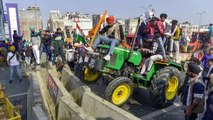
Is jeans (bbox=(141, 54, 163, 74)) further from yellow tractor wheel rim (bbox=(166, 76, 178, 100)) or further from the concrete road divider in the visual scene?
the concrete road divider

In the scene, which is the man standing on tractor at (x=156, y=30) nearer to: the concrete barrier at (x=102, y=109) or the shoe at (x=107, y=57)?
the shoe at (x=107, y=57)

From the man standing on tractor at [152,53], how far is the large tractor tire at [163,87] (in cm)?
32

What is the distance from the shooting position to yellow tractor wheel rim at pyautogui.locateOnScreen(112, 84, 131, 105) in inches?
224

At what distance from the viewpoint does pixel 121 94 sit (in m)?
5.91

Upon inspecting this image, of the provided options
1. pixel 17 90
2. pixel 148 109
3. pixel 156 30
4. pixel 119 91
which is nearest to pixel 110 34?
pixel 156 30

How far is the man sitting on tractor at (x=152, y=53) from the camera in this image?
621 cm

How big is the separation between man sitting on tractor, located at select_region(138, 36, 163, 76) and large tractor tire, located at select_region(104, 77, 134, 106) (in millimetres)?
717

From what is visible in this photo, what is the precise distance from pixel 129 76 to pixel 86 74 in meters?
1.74

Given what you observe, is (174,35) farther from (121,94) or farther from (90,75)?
(121,94)

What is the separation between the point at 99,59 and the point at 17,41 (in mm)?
7867

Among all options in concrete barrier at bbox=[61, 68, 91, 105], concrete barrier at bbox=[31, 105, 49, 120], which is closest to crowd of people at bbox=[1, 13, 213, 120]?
concrete barrier at bbox=[61, 68, 91, 105]

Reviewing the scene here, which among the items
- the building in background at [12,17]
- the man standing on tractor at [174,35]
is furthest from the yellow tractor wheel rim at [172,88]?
the building in background at [12,17]

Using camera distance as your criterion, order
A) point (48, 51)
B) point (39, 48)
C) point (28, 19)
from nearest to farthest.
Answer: point (48, 51) → point (39, 48) → point (28, 19)

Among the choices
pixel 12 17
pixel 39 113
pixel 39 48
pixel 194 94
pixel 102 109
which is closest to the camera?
pixel 194 94
